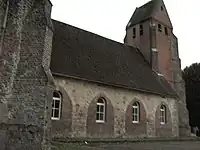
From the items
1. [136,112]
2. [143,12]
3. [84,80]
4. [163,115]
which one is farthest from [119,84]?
[143,12]

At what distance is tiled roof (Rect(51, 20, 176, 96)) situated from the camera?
16.4m

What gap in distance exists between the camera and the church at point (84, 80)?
995cm

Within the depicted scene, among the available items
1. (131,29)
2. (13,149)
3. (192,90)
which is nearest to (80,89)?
(13,149)

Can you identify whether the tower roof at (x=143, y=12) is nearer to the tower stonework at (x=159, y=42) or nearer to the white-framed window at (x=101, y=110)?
the tower stonework at (x=159, y=42)

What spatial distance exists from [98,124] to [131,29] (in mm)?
16021

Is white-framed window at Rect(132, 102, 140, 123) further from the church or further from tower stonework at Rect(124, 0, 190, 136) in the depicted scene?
tower stonework at Rect(124, 0, 190, 136)

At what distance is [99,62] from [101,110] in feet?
14.0

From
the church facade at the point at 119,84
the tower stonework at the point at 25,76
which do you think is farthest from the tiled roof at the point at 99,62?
the tower stonework at the point at 25,76

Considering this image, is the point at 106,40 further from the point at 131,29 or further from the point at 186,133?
the point at 186,133

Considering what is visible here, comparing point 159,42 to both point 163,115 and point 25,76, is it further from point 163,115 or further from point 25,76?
point 25,76

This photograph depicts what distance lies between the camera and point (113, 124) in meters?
17.2

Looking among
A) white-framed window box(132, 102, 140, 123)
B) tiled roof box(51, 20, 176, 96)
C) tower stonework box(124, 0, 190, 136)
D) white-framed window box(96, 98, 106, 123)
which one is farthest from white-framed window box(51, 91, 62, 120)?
tower stonework box(124, 0, 190, 136)

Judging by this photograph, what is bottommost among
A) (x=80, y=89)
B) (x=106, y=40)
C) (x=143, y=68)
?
(x=80, y=89)

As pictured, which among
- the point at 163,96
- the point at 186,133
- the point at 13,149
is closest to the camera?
the point at 13,149
